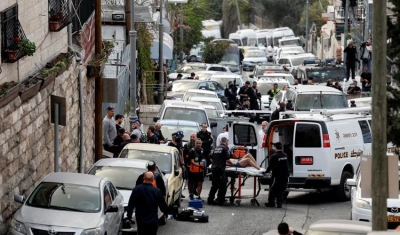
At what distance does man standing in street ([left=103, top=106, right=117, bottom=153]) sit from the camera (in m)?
26.6

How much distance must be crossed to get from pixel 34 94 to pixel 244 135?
1070 cm

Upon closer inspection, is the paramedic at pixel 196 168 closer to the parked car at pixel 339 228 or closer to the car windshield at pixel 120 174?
the car windshield at pixel 120 174

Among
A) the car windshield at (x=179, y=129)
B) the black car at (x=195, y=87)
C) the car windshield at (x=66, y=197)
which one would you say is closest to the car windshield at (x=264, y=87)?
the black car at (x=195, y=87)

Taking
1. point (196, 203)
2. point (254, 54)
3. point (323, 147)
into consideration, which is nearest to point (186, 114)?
point (323, 147)

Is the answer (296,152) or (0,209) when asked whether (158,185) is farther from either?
(296,152)

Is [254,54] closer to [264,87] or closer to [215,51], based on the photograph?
[215,51]

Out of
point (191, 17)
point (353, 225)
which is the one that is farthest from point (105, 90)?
point (191, 17)

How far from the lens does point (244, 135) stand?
29.8 meters

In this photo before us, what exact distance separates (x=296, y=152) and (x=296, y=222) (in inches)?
114

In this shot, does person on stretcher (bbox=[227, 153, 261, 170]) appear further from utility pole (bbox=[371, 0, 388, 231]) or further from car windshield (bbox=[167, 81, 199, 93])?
car windshield (bbox=[167, 81, 199, 93])

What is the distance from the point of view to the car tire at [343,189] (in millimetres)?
25031

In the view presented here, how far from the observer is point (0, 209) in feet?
57.7

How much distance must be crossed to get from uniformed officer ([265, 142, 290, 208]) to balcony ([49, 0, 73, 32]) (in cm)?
548

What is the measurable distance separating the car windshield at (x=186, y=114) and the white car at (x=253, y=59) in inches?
1640
